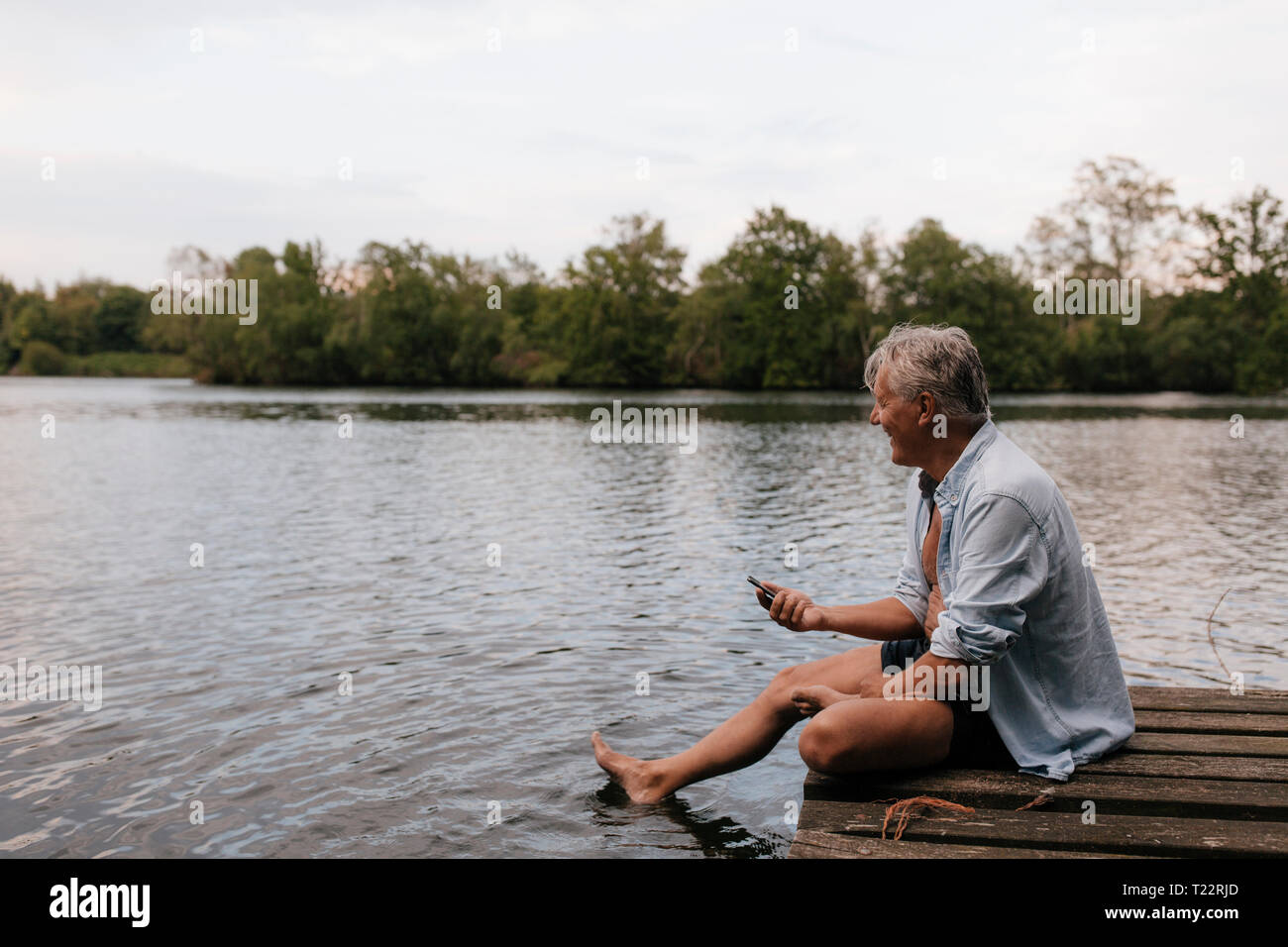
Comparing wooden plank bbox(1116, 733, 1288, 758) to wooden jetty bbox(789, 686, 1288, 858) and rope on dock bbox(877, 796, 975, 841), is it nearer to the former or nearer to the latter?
wooden jetty bbox(789, 686, 1288, 858)

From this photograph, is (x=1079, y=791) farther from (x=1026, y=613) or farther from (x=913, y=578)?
(x=913, y=578)

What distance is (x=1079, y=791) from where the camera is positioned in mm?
4074

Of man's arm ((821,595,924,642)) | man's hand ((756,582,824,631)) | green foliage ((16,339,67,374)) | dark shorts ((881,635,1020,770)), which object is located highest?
green foliage ((16,339,67,374))

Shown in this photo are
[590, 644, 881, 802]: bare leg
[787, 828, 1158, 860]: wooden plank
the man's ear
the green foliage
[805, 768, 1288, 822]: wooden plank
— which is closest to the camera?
[787, 828, 1158, 860]: wooden plank

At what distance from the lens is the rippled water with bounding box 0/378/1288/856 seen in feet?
18.8

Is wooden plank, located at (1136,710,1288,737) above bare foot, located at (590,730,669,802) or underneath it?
above

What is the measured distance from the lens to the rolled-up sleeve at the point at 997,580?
12.4 ft

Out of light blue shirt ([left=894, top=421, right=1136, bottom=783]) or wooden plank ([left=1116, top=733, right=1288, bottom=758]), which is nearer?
light blue shirt ([left=894, top=421, right=1136, bottom=783])

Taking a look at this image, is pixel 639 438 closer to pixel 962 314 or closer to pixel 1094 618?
pixel 1094 618

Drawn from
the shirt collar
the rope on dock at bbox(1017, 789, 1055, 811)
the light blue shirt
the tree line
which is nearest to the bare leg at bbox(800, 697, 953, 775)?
the light blue shirt

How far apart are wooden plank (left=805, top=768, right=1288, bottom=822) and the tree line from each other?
77888 mm

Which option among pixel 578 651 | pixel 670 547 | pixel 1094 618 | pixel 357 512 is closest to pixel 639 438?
pixel 357 512

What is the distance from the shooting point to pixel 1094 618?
4.06m
